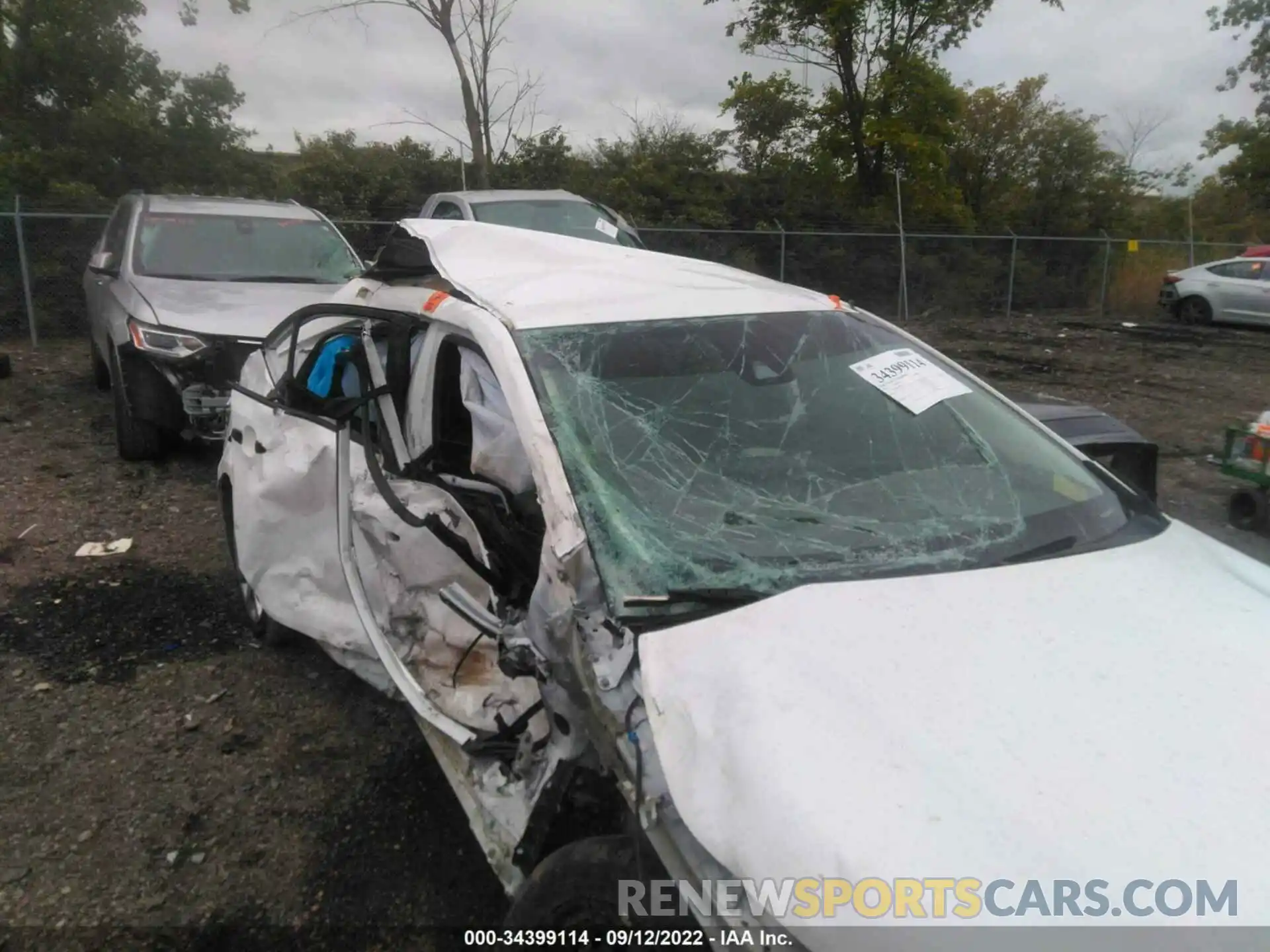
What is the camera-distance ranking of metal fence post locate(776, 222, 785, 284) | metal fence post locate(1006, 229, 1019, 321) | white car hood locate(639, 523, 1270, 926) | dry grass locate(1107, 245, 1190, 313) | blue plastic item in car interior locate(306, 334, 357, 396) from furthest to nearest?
dry grass locate(1107, 245, 1190, 313)
metal fence post locate(1006, 229, 1019, 321)
metal fence post locate(776, 222, 785, 284)
blue plastic item in car interior locate(306, 334, 357, 396)
white car hood locate(639, 523, 1270, 926)

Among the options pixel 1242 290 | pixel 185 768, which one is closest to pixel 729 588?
pixel 185 768

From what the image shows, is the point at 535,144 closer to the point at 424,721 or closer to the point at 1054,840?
the point at 424,721

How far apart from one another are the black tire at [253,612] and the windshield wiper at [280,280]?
3.13 metres

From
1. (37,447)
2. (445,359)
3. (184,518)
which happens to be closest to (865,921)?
(445,359)

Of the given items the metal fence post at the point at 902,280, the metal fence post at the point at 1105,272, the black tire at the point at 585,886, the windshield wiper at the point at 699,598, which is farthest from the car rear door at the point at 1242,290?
the black tire at the point at 585,886

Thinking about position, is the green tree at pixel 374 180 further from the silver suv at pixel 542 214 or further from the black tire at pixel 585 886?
the black tire at pixel 585 886

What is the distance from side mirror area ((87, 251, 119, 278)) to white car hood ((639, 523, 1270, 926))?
6611 millimetres

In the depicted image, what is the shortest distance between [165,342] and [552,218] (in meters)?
4.29

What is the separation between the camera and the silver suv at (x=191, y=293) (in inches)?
240

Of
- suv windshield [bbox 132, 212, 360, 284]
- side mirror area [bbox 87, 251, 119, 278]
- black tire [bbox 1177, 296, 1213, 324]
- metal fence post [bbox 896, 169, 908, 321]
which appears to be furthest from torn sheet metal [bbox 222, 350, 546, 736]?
black tire [bbox 1177, 296, 1213, 324]

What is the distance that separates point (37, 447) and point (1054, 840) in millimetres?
7752

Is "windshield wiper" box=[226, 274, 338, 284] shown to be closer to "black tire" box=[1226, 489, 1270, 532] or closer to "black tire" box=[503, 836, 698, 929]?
"black tire" box=[503, 836, 698, 929]

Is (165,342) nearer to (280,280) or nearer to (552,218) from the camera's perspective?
(280,280)

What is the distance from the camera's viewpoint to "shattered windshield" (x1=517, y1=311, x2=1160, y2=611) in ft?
7.13
